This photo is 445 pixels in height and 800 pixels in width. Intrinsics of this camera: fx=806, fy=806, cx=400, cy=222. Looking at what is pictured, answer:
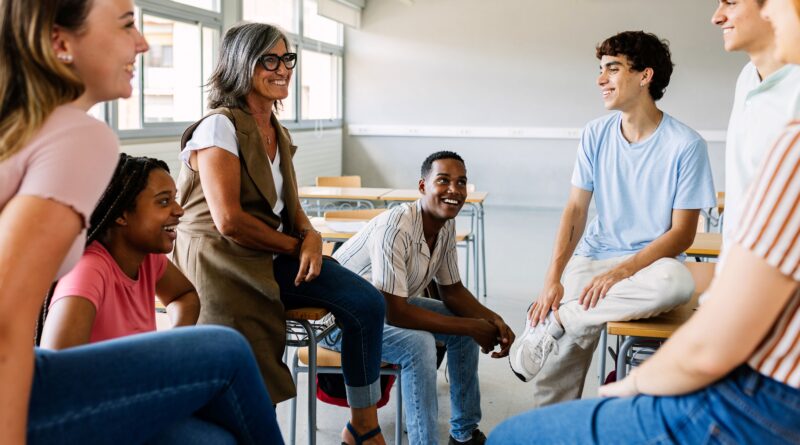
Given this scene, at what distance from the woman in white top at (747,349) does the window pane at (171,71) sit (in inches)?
214

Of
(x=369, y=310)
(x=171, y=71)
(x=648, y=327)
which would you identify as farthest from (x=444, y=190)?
(x=171, y=71)

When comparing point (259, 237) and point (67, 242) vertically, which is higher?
point (67, 242)

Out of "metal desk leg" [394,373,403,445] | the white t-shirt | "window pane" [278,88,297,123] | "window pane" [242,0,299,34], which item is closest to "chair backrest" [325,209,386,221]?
Answer: "metal desk leg" [394,373,403,445]

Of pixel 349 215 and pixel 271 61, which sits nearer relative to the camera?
pixel 271 61

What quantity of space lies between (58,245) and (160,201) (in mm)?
918

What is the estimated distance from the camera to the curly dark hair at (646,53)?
2.75m

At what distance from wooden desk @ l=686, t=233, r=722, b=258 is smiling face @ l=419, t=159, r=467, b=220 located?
110 cm

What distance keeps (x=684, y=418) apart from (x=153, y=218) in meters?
1.27

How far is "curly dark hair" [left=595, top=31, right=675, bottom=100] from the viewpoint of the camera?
2.75 m

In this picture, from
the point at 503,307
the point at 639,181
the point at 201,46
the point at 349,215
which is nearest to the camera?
the point at 639,181

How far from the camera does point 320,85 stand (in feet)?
33.8

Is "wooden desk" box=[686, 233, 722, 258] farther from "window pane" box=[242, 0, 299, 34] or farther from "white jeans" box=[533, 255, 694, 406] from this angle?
"window pane" box=[242, 0, 299, 34]

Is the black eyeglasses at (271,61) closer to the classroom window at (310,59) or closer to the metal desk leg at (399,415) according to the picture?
the metal desk leg at (399,415)

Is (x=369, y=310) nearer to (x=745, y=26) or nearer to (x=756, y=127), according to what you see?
(x=756, y=127)
